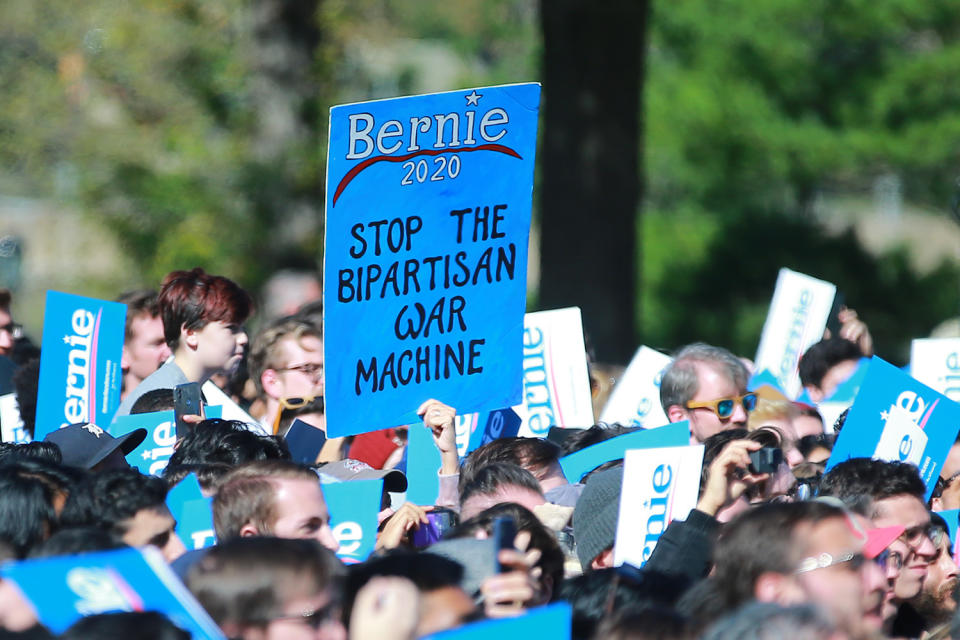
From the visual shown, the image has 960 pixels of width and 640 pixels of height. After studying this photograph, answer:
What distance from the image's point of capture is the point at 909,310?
1593cm

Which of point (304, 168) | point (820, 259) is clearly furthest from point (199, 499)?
point (820, 259)

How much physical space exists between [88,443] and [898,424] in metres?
2.77

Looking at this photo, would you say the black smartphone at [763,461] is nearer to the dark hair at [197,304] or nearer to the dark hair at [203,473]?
the dark hair at [203,473]

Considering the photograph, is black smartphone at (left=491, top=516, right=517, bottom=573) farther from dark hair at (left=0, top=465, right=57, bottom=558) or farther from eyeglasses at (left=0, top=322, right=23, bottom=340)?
eyeglasses at (left=0, top=322, right=23, bottom=340)

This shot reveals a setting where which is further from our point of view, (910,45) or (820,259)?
(910,45)

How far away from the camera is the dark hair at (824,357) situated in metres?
6.90

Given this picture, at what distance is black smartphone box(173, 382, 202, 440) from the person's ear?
6.08ft

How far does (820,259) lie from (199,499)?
1259cm

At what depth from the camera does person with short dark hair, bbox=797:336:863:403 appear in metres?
6.90

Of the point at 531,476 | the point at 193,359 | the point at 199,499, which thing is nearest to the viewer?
the point at 199,499

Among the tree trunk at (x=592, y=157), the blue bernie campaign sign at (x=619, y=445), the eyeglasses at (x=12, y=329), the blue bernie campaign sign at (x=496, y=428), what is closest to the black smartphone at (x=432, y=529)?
the blue bernie campaign sign at (x=619, y=445)

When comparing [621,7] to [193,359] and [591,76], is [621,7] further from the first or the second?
[193,359]

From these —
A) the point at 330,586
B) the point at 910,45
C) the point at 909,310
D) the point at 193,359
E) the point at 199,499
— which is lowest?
the point at 330,586

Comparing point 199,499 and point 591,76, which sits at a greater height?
point 591,76
